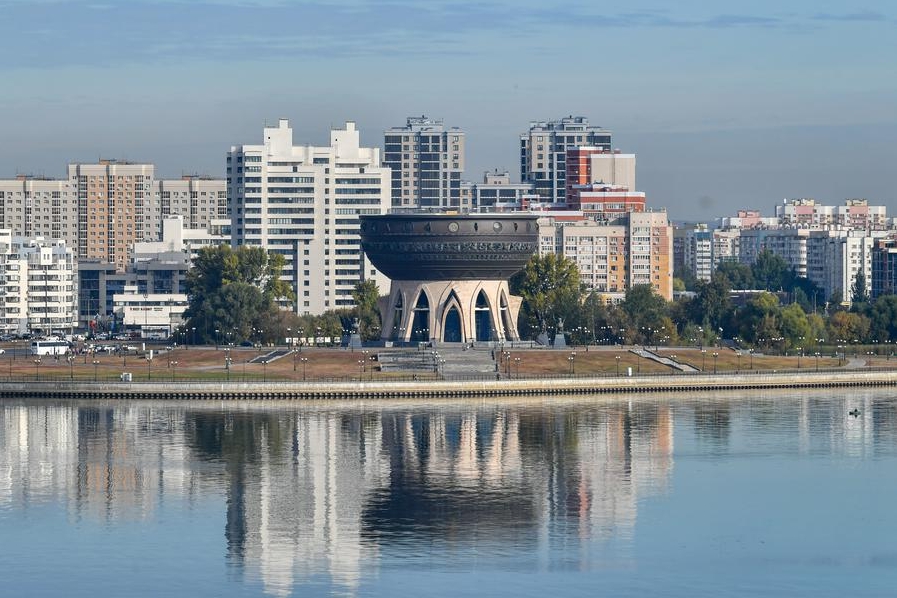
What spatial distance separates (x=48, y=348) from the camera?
16750cm

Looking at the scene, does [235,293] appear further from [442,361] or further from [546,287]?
[442,361]

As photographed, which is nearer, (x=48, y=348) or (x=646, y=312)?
(x=48, y=348)

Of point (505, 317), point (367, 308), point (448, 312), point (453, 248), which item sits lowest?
point (505, 317)

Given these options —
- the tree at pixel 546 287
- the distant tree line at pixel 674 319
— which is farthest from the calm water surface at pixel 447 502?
the tree at pixel 546 287

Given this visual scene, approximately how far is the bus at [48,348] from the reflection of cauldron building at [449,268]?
24.7m

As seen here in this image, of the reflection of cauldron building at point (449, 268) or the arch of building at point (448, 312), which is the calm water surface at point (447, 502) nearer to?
the reflection of cauldron building at point (449, 268)

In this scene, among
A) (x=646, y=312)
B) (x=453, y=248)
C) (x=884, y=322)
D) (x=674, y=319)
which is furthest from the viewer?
(x=674, y=319)

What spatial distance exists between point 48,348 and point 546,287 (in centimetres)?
Result: 4441

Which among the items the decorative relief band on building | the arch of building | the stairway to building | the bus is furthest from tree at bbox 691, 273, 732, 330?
the bus

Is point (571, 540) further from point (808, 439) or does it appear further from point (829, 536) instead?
point (808, 439)

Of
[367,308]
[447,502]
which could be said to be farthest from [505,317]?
[447,502]

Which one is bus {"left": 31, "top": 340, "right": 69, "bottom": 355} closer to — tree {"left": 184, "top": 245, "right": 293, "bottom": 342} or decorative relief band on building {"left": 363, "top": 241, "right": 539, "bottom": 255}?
tree {"left": 184, "top": 245, "right": 293, "bottom": 342}

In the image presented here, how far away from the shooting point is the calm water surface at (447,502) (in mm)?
80000

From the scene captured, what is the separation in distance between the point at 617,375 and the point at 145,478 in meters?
55.1
